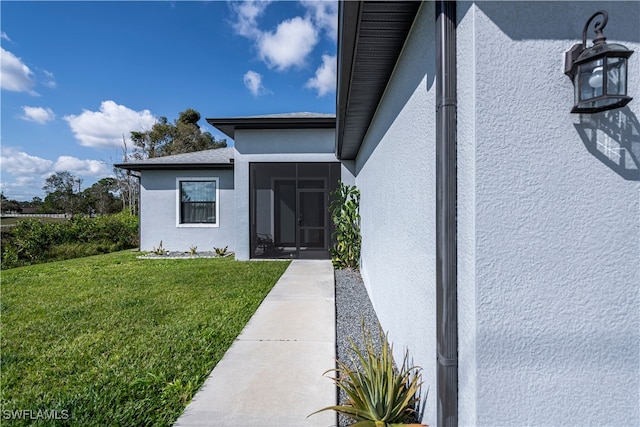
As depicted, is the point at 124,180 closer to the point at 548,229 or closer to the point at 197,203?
the point at 197,203

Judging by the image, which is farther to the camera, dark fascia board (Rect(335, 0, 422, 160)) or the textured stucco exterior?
dark fascia board (Rect(335, 0, 422, 160))

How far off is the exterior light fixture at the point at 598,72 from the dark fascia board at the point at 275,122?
7.74m

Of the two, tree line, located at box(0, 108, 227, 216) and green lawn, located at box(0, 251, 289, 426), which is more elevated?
tree line, located at box(0, 108, 227, 216)

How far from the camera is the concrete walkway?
2402mm

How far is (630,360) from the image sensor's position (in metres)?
1.49

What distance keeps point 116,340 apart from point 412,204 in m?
4.20

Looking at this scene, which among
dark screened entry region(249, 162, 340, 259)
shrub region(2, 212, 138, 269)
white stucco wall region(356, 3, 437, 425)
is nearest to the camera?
white stucco wall region(356, 3, 437, 425)

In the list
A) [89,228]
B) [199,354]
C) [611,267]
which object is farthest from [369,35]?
[89,228]

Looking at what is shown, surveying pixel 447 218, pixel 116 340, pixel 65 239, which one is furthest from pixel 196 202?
pixel 447 218

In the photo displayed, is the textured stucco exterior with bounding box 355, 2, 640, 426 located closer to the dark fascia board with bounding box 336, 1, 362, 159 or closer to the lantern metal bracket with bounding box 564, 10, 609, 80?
the lantern metal bracket with bounding box 564, 10, 609, 80

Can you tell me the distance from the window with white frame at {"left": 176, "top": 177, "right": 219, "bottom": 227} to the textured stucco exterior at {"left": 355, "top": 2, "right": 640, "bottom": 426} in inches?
448

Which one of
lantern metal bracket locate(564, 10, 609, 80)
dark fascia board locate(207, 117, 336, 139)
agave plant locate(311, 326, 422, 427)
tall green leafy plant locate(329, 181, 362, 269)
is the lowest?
agave plant locate(311, 326, 422, 427)

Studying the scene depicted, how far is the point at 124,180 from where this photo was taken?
1134 inches

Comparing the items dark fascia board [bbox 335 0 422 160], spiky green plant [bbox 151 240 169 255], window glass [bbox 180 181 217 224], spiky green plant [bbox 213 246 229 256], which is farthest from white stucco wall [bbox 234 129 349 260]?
dark fascia board [bbox 335 0 422 160]
